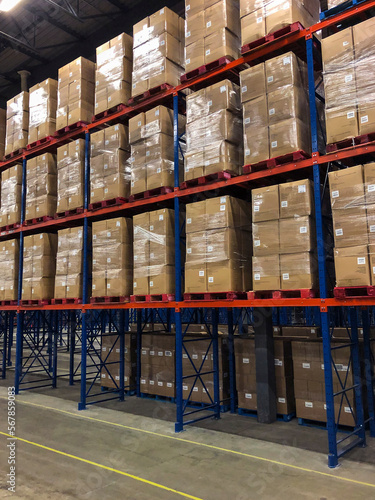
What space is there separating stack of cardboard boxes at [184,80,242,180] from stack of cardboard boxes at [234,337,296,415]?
3.35 metres

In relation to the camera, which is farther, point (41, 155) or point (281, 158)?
point (41, 155)

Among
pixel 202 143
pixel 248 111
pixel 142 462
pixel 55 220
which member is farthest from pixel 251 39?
pixel 142 462

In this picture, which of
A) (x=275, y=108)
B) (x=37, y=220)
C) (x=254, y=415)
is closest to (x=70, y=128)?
(x=37, y=220)

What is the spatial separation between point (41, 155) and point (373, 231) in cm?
819

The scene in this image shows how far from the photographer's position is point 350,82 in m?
5.54

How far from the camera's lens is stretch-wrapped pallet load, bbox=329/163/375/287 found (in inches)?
203

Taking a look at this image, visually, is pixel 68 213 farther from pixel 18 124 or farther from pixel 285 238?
pixel 285 238

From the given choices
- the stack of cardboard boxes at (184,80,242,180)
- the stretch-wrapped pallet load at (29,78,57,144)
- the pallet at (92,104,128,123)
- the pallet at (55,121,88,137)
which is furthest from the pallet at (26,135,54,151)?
the stack of cardboard boxes at (184,80,242,180)

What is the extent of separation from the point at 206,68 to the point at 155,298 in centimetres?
416

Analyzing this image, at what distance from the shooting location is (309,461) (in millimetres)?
5551

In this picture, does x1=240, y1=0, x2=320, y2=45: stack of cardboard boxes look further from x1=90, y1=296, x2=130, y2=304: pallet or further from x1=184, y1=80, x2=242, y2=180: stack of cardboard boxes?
x1=90, y1=296, x2=130, y2=304: pallet

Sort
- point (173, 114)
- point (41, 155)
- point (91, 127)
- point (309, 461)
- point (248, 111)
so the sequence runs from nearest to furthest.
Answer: point (309, 461) → point (248, 111) → point (173, 114) → point (91, 127) → point (41, 155)

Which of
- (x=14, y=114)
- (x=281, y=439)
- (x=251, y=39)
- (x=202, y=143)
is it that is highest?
(x=14, y=114)

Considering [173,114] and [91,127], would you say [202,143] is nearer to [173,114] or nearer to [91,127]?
[173,114]
